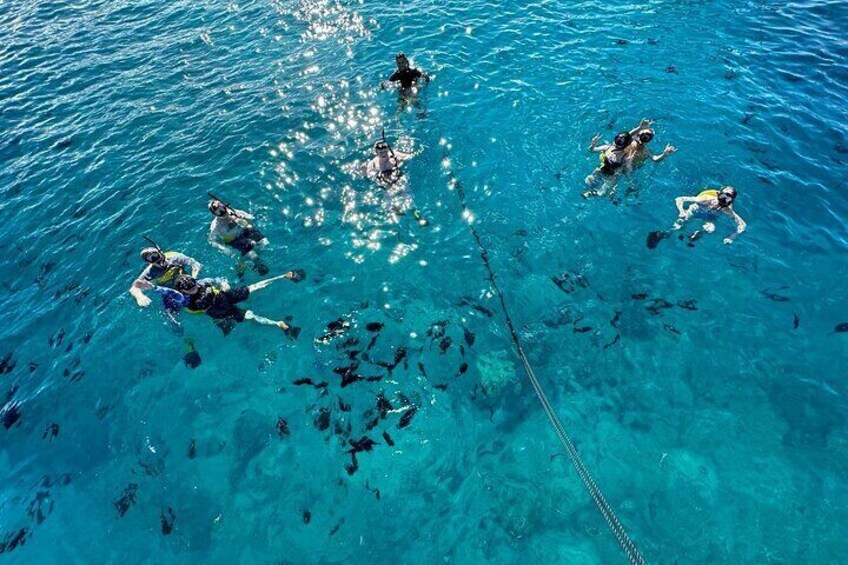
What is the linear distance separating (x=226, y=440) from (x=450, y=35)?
22879 millimetres

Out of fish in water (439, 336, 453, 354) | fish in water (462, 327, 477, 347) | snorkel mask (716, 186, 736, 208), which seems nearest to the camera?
fish in water (439, 336, 453, 354)

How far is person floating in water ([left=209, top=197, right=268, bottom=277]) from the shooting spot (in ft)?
52.8

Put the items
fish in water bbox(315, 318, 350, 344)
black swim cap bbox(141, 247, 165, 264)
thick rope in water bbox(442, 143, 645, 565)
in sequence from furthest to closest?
fish in water bbox(315, 318, 350, 344) → black swim cap bbox(141, 247, 165, 264) → thick rope in water bbox(442, 143, 645, 565)

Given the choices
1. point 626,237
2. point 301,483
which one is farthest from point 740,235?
point 301,483

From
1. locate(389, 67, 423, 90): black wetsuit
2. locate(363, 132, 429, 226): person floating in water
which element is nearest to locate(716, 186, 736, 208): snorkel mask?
locate(363, 132, 429, 226): person floating in water

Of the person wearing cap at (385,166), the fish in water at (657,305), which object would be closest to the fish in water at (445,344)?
the fish in water at (657,305)

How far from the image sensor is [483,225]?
16875mm

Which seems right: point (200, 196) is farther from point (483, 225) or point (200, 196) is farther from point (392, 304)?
point (483, 225)

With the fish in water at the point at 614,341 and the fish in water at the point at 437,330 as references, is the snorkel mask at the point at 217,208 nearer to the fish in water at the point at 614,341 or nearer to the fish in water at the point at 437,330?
the fish in water at the point at 437,330

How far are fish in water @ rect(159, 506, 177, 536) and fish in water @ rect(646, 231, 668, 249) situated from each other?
16978 millimetres

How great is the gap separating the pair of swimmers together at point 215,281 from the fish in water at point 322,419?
9.48ft

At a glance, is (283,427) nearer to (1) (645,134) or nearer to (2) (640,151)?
(1) (645,134)

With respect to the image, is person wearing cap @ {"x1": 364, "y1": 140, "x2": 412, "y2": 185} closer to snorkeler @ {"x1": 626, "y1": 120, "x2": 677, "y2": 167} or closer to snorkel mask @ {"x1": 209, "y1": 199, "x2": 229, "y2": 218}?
snorkel mask @ {"x1": 209, "y1": 199, "x2": 229, "y2": 218}

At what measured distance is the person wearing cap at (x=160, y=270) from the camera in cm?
1461
